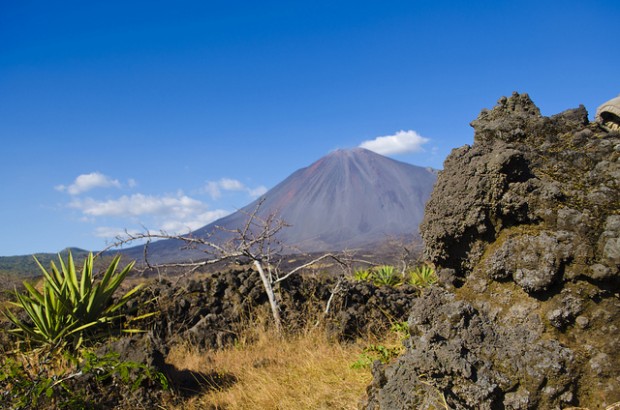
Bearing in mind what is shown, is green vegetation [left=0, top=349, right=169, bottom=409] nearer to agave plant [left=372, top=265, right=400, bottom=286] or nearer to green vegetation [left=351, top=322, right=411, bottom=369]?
green vegetation [left=351, top=322, right=411, bottom=369]

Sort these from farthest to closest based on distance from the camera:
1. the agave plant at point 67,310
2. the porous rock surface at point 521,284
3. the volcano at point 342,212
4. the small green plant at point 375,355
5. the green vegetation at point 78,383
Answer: the volcano at point 342,212, the agave plant at point 67,310, the small green plant at point 375,355, the green vegetation at point 78,383, the porous rock surface at point 521,284

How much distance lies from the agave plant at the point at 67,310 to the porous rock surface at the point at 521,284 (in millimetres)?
4852

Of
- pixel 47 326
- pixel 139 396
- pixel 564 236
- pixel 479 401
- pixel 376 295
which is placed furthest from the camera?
pixel 376 295

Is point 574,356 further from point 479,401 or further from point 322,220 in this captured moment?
point 322,220

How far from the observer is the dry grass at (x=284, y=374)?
11.5ft

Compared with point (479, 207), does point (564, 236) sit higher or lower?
lower

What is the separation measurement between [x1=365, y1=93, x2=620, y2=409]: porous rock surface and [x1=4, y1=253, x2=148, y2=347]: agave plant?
15.9ft

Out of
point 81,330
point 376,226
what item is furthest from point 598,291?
point 376,226

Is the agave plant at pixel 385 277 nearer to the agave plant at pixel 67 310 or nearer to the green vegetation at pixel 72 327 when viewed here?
the green vegetation at pixel 72 327

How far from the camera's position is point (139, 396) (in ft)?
13.0

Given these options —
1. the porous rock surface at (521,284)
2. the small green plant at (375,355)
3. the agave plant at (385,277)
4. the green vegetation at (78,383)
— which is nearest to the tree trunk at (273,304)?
the small green plant at (375,355)

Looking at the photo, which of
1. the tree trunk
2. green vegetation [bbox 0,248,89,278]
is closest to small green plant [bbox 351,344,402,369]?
the tree trunk

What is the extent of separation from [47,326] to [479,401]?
584 cm

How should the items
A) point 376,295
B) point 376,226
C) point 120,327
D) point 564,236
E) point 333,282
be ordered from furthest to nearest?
point 376,226
point 333,282
point 376,295
point 120,327
point 564,236
